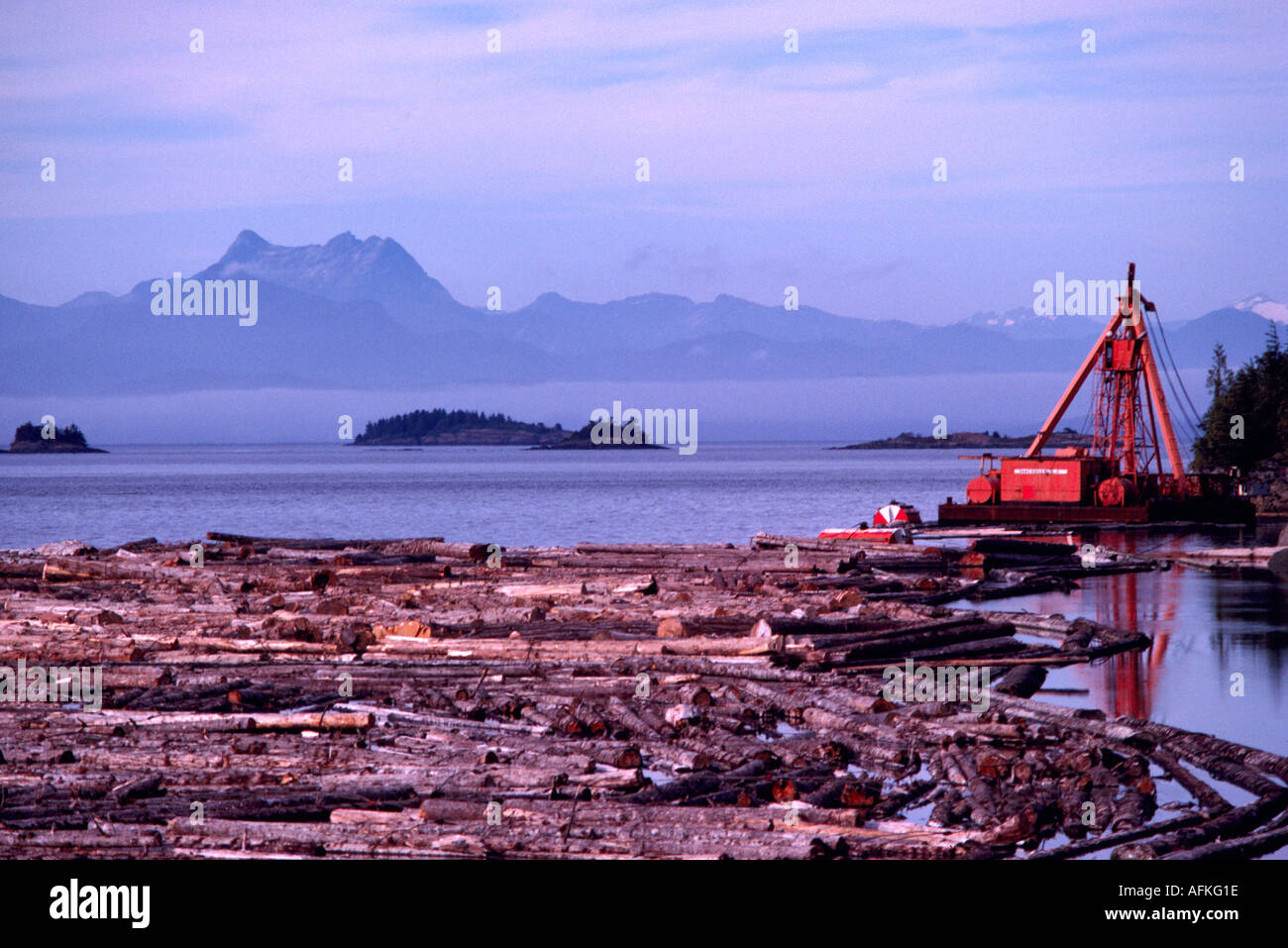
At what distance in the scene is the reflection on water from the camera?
15.9m

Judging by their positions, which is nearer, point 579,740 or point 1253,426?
point 579,740

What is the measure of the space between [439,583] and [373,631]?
749cm

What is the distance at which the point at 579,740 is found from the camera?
44.3 ft

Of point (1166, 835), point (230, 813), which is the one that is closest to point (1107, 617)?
point (1166, 835)

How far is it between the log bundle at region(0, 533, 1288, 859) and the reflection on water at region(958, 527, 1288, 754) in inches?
38.9

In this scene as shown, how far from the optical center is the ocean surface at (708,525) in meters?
17.7
